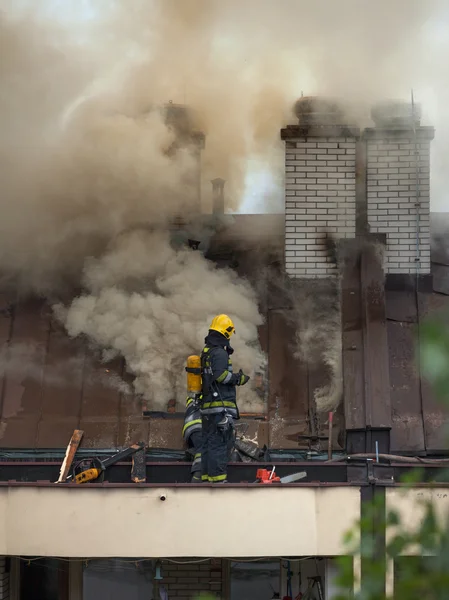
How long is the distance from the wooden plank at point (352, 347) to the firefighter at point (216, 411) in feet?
4.86

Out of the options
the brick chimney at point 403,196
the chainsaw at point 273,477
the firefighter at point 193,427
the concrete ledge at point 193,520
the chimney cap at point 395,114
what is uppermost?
the chimney cap at point 395,114

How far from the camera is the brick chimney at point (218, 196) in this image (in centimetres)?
1004

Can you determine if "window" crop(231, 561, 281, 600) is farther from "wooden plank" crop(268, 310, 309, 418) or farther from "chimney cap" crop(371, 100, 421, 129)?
"chimney cap" crop(371, 100, 421, 129)

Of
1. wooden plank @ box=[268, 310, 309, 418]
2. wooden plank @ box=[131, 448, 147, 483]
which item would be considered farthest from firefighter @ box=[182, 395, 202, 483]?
wooden plank @ box=[268, 310, 309, 418]

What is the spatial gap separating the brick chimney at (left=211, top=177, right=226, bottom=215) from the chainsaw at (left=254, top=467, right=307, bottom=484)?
390 cm

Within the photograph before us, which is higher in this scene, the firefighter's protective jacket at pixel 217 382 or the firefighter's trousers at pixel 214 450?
the firefighter's protective jacket at pixel 217 382

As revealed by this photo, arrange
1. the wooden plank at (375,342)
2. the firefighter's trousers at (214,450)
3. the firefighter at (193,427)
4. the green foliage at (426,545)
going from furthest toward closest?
1. the wooden plank at (375,342)
2. the firefighter at (193,427)
3. the firefighter's trousers at (214,450)
4. the green foliage at (426,545)

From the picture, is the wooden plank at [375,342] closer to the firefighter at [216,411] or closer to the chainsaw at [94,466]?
the firefighter at [216,411]

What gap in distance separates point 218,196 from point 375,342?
2887 millimetres

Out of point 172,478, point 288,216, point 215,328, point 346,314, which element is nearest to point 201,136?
point 288,216

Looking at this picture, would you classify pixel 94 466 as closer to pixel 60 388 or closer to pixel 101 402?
pixel 101 402

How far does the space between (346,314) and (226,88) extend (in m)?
3.12

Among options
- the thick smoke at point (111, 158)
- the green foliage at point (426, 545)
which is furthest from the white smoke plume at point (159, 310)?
the green foliage at point (426, 545)

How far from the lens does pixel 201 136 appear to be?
10.0 meters
